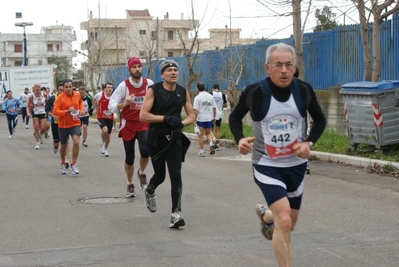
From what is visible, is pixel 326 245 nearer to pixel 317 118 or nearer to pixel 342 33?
pixel 317 118

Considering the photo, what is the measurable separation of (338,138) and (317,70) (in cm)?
392

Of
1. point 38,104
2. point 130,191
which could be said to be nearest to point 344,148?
point 130,191

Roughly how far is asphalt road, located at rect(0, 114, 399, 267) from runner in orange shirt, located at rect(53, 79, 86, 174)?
554 millimetres

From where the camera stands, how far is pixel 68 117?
13883 millimetres

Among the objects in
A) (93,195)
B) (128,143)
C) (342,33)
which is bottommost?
(93,195)

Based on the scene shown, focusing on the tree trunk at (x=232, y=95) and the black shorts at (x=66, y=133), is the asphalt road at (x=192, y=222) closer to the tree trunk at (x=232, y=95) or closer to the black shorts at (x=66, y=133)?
the black shorts at (x=66, y=133)

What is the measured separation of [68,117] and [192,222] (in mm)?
5775

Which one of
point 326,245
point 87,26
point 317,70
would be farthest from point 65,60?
point 326,245

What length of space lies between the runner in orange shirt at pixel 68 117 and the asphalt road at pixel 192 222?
55 cm

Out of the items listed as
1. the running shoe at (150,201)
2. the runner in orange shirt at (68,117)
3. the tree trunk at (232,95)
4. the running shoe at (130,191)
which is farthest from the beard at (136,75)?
the tree trunk at (232,95)

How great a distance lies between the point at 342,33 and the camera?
20.4m

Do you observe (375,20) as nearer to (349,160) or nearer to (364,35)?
(364,35)

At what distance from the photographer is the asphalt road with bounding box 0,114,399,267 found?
6957 mm

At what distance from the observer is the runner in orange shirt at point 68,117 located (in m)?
13.8
